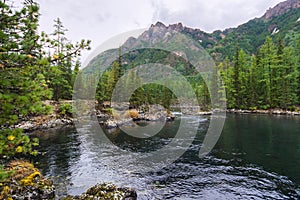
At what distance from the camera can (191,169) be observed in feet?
46.5

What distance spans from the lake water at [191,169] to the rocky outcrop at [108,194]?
0.96 meters

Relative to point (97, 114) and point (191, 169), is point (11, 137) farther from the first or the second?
point (97, 114)

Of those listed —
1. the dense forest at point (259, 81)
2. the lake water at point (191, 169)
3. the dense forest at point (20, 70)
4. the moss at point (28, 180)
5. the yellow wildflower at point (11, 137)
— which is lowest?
the lake water at point (191, 169)

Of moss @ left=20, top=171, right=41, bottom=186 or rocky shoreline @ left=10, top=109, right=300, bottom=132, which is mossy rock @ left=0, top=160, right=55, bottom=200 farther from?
rocky shoreline @ left=10, top=109, right=300, bottom=132

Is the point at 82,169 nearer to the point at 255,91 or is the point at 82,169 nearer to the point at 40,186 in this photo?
the point at 40,186

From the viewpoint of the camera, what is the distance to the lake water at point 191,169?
35.9 ft

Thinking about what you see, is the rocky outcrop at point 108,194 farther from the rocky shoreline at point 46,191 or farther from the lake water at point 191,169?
the lake water at point 191,169

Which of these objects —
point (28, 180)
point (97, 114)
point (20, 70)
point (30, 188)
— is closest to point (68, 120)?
point (97, 114)

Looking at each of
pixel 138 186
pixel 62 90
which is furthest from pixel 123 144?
pixel 62 90

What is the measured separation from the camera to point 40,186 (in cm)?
980

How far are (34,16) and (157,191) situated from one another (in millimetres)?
9281

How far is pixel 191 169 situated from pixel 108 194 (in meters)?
6.71

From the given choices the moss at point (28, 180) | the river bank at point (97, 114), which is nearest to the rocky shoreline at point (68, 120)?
the river bank at point (97, 114)

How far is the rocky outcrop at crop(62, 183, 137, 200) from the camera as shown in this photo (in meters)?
9.09
